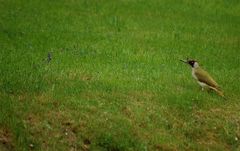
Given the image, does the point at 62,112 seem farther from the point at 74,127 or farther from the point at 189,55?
the point at 189,55

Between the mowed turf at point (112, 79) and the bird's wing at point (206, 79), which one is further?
the bird's wing at point (206, 79)

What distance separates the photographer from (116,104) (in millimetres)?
16094

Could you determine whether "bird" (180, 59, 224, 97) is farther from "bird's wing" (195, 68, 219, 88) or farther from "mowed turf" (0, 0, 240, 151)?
"mowed turf" (0, 0, 240, 151)

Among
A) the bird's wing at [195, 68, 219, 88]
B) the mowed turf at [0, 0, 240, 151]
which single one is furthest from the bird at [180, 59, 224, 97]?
the mowed turf at [0, 0, 240, 151]

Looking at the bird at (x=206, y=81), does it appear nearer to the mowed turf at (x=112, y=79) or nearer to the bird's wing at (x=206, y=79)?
the bird's wing at (x=206, y=79)

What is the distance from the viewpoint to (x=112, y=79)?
17.9 m

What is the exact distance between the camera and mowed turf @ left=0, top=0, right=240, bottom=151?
14.6 meters

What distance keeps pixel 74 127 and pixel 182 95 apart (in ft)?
13.8

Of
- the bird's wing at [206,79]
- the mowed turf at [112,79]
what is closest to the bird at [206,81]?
the bird's wing at [206,79]

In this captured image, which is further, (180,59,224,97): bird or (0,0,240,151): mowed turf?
(180,59,224,97): bird

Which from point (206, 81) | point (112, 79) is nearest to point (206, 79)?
point (206, 81)

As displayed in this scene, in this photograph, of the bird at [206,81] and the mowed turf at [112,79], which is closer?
the mowed turf at [112,79]

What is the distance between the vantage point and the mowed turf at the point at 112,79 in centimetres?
1463

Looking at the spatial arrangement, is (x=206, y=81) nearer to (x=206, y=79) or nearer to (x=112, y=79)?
(x=206, y=79)
